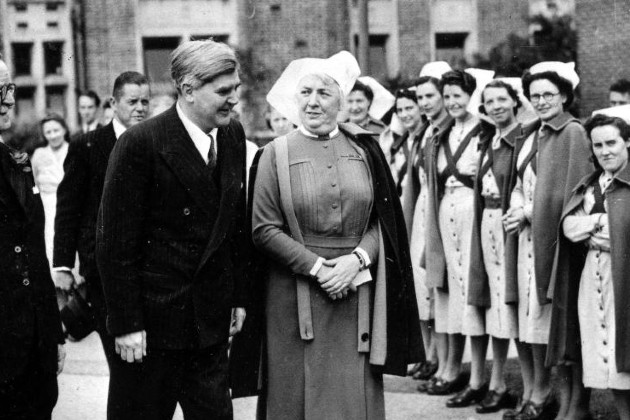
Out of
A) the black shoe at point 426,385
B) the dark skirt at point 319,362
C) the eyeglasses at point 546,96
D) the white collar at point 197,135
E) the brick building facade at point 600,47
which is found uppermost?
the brick building facade at point 600,47

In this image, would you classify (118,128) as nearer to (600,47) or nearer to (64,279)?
(64,279)

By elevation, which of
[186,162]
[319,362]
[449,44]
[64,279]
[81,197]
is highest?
[449,44]

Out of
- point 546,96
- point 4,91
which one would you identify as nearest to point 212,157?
point 4,91

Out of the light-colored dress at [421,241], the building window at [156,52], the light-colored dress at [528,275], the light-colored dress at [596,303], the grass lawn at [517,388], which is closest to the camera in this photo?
the light-colored dress at [596,303]

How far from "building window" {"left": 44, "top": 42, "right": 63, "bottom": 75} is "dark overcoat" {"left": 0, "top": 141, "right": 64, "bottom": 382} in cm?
1827

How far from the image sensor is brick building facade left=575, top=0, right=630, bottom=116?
14.3 m

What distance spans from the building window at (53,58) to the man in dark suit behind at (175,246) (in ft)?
61.3

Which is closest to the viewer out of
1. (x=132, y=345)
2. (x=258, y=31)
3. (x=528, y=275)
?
(x=132, y=345)

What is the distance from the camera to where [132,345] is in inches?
163

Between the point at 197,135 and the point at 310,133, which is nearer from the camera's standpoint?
the point at 197,135

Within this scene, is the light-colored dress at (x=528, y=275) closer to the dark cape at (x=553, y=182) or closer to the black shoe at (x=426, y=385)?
the dark cape at (x=553, y=182)

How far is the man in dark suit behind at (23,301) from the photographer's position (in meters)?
4.39

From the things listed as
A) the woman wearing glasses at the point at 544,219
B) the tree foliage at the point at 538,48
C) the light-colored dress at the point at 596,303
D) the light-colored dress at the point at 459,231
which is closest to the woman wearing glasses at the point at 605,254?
the light-colored dress at the point at 596,303

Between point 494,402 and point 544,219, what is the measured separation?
133 cm
